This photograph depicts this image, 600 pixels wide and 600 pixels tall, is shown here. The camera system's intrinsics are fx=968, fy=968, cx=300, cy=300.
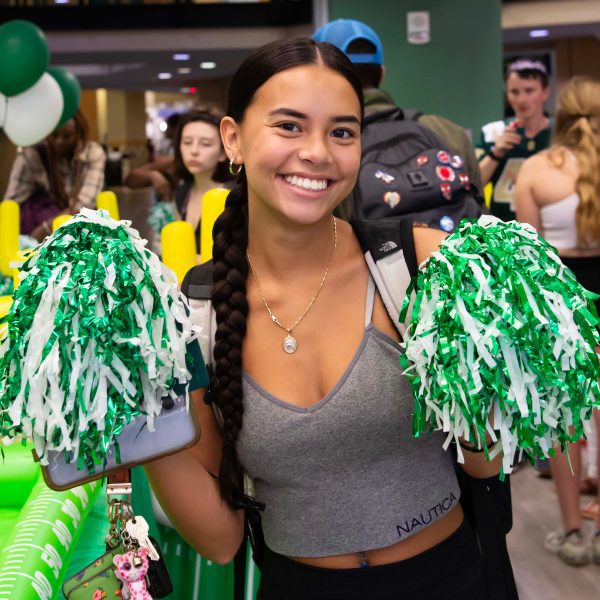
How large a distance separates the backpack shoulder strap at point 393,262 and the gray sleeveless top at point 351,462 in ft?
0.09

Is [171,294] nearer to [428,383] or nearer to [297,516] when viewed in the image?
[428,383]

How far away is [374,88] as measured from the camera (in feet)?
8.32

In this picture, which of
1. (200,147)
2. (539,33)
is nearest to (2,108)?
(200,147)

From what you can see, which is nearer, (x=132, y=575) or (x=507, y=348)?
(x=507, y=348)

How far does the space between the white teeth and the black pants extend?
53 cm

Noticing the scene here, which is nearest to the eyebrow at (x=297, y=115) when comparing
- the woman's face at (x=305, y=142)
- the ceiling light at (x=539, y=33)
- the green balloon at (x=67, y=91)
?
the woman's face at (x=305, y=142)

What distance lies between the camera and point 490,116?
265 inches

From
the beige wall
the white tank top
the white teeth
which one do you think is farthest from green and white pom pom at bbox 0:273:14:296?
the beige wall

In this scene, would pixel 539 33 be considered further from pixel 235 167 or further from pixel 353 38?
pixel 235 167

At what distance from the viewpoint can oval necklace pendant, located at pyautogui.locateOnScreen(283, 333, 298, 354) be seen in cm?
136

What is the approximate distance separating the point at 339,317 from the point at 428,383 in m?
0.27

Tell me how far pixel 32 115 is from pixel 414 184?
259cm

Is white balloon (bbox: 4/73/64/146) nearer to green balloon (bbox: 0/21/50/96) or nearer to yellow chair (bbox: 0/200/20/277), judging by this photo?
green balloon (bbox: 0/21/50/96)

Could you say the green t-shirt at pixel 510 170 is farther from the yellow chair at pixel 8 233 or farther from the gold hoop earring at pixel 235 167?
the gold hoop earring at pixel 235 167
